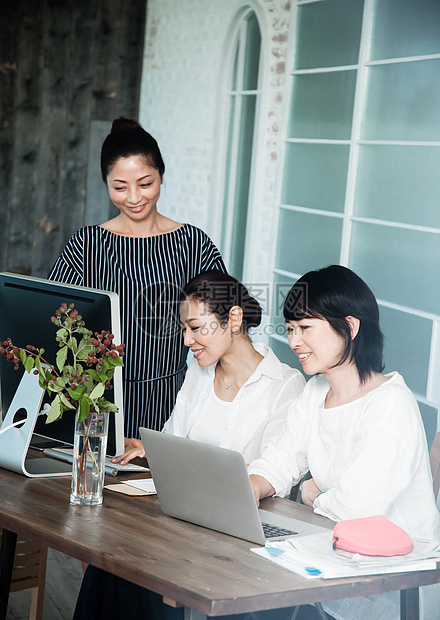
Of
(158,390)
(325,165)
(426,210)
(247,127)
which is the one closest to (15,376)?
(158,390)

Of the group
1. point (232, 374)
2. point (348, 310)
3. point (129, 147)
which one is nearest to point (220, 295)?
point (232, 374)

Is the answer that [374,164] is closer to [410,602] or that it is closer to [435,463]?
[435,463]

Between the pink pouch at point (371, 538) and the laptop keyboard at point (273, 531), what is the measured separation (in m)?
0.15

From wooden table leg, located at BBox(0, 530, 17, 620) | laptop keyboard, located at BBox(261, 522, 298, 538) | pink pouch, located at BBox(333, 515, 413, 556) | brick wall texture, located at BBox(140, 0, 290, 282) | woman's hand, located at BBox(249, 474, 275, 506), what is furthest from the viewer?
brick wall texture, located at BBox(140, 0, 290, 282)

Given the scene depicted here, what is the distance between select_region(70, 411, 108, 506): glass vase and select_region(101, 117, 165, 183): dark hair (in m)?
1.05

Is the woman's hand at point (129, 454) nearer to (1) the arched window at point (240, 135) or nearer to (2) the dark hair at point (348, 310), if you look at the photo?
(2) the dark hair at point (348, 310)

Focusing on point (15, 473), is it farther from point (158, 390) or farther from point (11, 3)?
point (11, 3)

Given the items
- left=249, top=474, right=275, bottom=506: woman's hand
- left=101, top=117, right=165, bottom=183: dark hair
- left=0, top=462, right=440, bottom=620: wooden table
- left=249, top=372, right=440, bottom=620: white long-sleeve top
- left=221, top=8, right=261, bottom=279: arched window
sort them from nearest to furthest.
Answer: left=0, top=462, right=440, bottom=620: wooden table < left=249, top=372, right=440, bottom=620: white long-sleeve top < left=249, top=474, right=275, bottom=506: woman's hand < left=101, top=117, right=165, bottom=183: dark hair < left=221, top=8, right=261, bottom=279: arched window

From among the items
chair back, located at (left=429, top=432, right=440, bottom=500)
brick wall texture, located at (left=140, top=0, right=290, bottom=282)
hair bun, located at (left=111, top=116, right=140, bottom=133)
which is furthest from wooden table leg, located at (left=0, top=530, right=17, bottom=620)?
brick wall texture, located at (left=140, top=0, right=290, bottom=282)

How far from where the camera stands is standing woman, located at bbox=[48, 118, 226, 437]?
2.59m

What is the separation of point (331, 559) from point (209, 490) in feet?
0.96

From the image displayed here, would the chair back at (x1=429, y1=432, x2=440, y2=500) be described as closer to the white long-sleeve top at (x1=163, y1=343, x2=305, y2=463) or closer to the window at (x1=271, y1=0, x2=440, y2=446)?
the white long-sleeve top at (x1=163, y1=343, x2=305, y2=463)

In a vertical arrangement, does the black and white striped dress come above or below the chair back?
above

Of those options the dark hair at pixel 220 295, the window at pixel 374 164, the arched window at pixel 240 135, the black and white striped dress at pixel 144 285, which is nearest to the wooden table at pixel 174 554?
the dark hair at pixel 220 295
